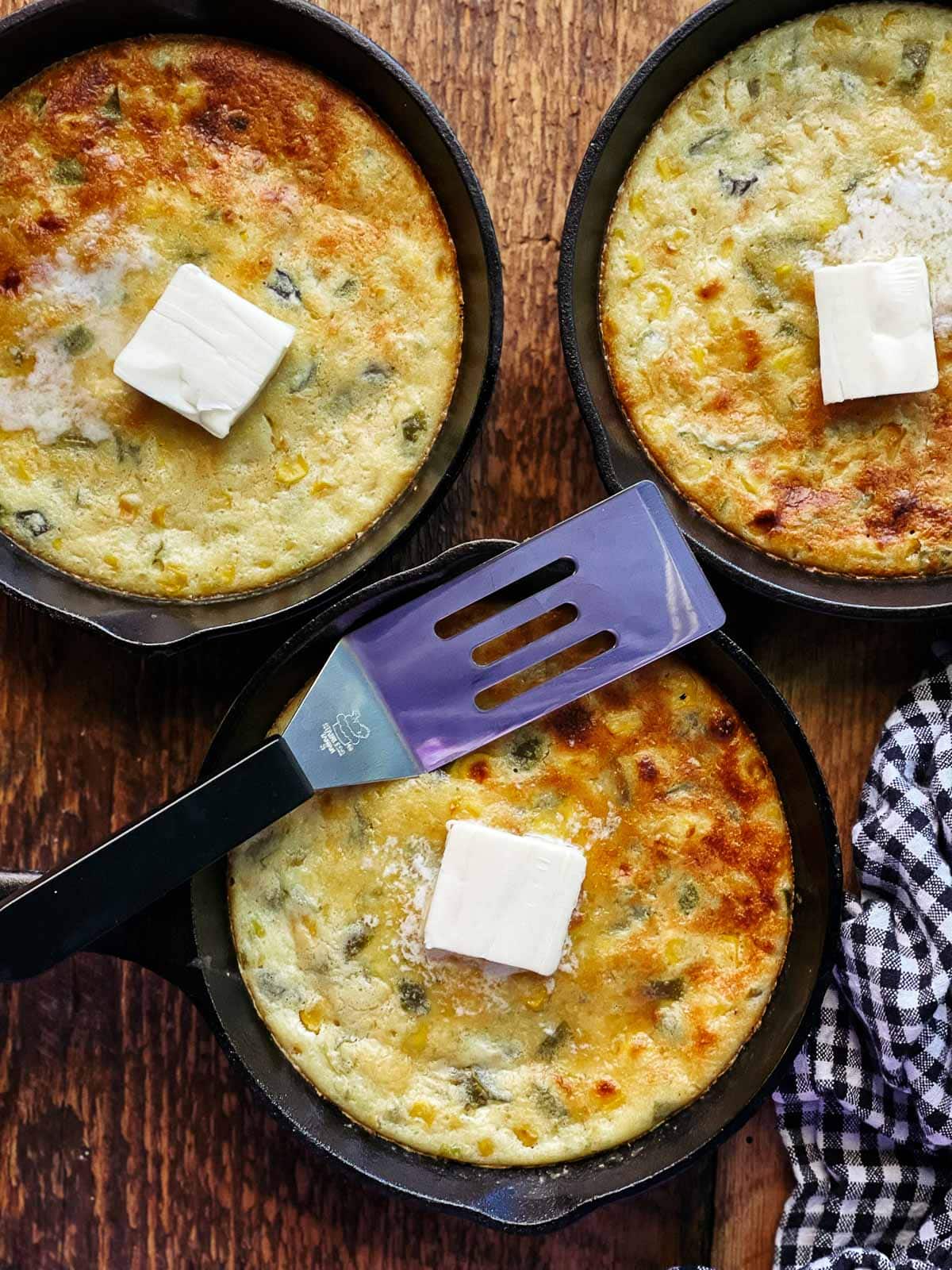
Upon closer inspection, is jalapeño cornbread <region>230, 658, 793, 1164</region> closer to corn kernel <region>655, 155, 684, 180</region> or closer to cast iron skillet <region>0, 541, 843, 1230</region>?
cast iron skillet <region>0, 541, 843, 1230</region>

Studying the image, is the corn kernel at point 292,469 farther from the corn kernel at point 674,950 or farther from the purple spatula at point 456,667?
the corn kernel at point 674,950

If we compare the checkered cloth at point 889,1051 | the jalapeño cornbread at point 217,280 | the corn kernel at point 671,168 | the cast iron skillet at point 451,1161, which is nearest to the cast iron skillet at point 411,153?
the jalapeño cornbread at point 217,280

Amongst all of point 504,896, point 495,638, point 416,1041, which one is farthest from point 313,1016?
point 495,638

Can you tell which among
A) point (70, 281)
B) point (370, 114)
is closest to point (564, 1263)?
point (70, 281)

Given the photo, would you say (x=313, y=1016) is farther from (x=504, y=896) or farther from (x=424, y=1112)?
(x=504, y=896)

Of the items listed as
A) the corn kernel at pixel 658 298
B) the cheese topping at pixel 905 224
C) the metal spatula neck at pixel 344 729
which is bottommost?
the metal spatula neck at pixel 344 729

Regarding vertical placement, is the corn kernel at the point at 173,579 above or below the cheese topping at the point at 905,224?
below
